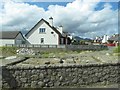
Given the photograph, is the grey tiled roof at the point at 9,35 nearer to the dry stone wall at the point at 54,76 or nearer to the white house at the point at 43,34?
the white house at the point at 43,34

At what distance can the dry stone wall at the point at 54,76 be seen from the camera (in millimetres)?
8656

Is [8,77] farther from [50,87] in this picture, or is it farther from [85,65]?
[85,65]

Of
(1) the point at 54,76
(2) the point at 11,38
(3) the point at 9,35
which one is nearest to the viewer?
(1) the point at 54,76

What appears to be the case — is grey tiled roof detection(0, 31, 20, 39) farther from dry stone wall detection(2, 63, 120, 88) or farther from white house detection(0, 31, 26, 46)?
dry stone wall detection(2, 63, 120, 88)

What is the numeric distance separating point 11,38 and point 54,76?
4681cm

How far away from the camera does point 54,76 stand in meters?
8.89

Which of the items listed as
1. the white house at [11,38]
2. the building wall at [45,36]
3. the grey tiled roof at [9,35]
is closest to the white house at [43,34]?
the building wall at [45,36]

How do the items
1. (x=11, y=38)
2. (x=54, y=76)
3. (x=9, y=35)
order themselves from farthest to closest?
(x=9, y=35) → (x=11, y=38) → (x=54, y=76)

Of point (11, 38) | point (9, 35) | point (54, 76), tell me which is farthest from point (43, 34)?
point (54, 76)

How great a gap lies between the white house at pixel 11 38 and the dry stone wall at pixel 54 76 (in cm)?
4517

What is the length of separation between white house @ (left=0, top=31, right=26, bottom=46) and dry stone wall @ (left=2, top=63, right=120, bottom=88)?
4517cm

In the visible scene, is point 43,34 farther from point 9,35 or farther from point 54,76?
point 54,76

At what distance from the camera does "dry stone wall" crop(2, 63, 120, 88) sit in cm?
866

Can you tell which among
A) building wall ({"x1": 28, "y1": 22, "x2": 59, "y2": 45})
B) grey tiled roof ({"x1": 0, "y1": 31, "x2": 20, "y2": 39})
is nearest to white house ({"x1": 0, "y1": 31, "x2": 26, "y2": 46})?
grey tiled roof ({"x1": 0, "y1": 31, "x2": 20, "y2": 39})
